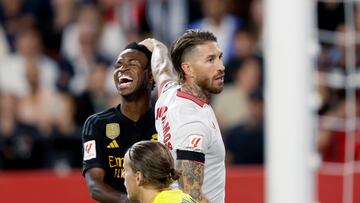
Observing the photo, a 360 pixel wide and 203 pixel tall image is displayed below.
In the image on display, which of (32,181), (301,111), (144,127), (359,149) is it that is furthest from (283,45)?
(32,181)

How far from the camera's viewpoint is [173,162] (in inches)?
187

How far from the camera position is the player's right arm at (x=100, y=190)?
543 centimetres

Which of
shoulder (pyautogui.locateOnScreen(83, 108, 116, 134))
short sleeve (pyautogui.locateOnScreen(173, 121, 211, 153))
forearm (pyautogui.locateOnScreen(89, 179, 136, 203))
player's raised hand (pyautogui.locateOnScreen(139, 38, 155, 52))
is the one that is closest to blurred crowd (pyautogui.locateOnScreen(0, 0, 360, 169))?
player's raised hand (pyautogui.locateOnScreen(139, 38, 155, 52))

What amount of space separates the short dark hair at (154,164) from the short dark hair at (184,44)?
656mm

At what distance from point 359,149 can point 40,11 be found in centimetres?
430

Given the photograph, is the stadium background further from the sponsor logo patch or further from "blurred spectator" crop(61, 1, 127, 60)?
the sponsor logo patch

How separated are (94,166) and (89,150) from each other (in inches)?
3.6

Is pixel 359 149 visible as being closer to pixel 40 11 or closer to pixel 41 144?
pixel 41 144

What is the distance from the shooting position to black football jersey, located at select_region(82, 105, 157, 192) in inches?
225

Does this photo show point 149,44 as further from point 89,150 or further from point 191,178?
point 191,178

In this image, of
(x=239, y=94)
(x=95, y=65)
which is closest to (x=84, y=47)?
(x=95, y=65)

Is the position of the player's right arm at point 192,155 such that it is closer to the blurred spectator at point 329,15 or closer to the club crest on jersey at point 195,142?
the club crest on jersey at point 195,142

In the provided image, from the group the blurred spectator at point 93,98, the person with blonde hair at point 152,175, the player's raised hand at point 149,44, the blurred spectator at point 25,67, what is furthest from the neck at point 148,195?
the blurred spectator at point 25,67

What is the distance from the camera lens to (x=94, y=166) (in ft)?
18.6
